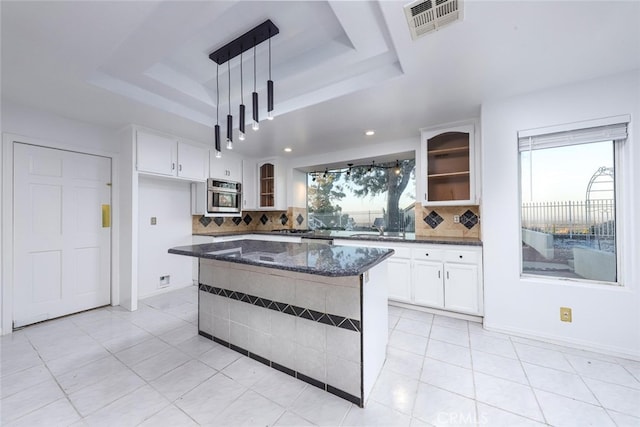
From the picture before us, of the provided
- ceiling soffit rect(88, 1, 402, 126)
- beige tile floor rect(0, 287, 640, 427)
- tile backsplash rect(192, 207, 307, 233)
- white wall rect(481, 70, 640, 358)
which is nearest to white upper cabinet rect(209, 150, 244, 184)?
tile backsplash rect(192, 207, 307, 233)

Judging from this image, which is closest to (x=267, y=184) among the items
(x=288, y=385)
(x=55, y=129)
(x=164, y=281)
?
(x=164, y=281)

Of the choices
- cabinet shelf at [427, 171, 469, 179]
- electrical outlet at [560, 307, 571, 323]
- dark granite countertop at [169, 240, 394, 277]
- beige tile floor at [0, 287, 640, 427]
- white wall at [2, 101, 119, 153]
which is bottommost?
beige tile floor at [0, 287, 640, 427]

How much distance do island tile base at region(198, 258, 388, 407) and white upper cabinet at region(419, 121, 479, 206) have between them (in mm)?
1808

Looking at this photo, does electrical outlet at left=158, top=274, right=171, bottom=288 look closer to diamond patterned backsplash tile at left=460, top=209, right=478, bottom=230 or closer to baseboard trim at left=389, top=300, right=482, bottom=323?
baseboard trim at left=389, top=300, right=482, bottom=323

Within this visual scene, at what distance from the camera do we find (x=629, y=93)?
2021 millimetres

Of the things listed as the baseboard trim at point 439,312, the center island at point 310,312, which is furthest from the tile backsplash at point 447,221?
the center island at point 310,312

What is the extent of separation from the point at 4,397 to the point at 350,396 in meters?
2.22

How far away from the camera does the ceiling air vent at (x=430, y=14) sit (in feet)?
4.54

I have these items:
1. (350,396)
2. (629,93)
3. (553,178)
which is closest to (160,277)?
(350,396)

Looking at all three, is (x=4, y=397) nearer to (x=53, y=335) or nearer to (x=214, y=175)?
(x=53, y=335)

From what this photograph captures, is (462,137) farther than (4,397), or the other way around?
(462,137)

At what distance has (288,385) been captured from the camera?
1.71 meters

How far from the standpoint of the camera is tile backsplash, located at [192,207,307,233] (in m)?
4.44

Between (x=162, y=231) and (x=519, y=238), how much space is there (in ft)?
14.9
